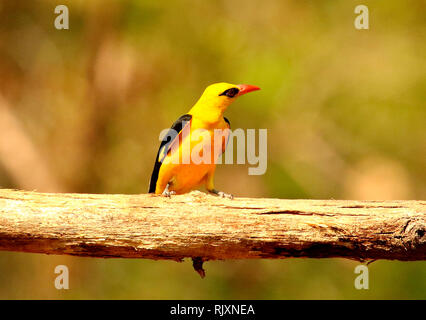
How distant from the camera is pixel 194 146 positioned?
5.71m

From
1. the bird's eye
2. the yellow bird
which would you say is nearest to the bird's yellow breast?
the yellow bird

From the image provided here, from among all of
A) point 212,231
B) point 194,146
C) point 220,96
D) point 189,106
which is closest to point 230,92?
point 220,96

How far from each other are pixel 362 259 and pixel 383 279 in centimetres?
586

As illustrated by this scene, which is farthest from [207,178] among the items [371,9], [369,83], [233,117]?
[371,9]

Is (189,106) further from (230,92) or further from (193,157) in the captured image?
(193,157)

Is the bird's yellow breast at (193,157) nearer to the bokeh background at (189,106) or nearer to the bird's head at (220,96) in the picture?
the bird's head at (220,96)

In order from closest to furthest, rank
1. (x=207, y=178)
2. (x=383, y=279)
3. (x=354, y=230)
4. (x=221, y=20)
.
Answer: (x=354, y=230)
(x=207, y=178)
(x=383, y=279)
(x=221, y=20)

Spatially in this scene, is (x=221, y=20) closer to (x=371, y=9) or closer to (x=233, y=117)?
(x=233, y=117)

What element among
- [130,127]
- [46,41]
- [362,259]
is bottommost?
[362,259]

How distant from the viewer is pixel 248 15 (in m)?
10.7

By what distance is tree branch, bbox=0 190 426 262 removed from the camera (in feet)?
14.2

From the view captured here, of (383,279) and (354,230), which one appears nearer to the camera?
(354,230)


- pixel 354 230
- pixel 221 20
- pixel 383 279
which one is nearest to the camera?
pixel 354 230

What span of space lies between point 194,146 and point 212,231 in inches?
59.8
